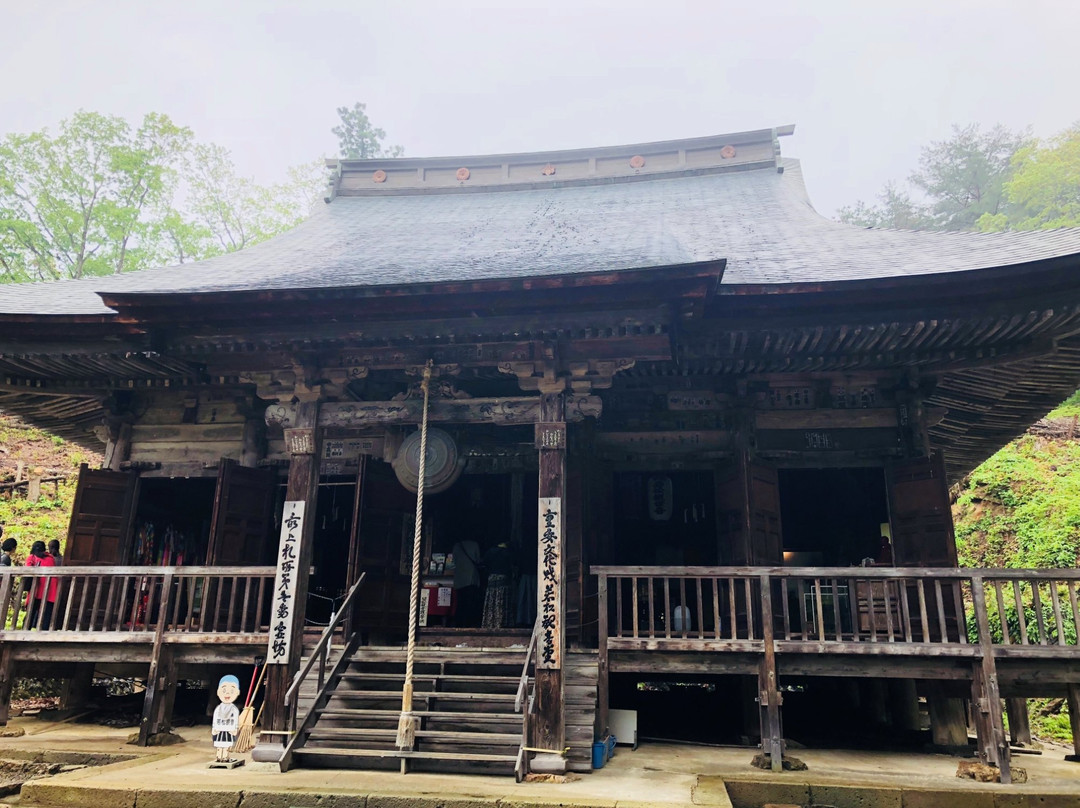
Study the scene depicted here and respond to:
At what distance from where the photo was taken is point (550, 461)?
816cm

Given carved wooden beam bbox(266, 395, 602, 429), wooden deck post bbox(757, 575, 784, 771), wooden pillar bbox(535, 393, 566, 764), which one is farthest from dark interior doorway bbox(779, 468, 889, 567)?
wooden pillar bbox(535, 393, 566, 764)

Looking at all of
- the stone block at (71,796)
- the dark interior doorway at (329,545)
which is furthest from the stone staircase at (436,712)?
the dark interior doorway at (329,545)

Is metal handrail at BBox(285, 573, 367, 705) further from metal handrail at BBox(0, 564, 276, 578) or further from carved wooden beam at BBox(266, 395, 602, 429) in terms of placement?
carved wooden beam at BBox(266, 395, 602, 429)

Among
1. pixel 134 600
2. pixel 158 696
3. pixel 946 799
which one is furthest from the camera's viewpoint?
pixel 134 600

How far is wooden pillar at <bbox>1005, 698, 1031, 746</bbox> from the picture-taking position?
9.78 metres

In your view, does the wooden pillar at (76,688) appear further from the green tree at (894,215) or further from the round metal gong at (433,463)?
the green tree at (894,215)

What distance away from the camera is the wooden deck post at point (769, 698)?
24.1 feet

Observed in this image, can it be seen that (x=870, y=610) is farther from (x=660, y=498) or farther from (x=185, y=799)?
(x=185, y=799)

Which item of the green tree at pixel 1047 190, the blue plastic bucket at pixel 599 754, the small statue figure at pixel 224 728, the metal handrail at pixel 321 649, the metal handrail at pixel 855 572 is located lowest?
the blue plastic bucket at pixel 599 754

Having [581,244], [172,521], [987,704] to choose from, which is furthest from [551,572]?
[172,521]

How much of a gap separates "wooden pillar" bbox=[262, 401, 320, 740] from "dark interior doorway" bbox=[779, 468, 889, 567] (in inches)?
338

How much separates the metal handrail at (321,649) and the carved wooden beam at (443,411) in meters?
2.22

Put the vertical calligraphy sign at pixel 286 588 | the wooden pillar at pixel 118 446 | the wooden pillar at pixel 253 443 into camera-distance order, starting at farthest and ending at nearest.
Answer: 1. the wooden pillar at pixel 118 446
2. the wooden pillar at pixel 253 443
3. the vertical calligraphy sign at pixel 286 588

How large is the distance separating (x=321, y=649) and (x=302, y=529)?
1.36 meters
